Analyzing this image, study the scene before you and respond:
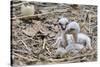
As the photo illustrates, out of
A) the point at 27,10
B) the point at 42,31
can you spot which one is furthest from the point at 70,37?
the point at 27,10

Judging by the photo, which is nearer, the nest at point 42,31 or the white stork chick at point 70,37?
the nest at point 42,31

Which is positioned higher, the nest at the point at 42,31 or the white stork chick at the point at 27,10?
the white stork chick at the point at 27,10

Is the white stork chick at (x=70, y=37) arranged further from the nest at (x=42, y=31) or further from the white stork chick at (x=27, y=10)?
the white stork chick at (x=27, y=10)

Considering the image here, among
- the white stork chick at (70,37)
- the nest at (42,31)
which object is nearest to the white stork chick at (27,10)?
the nest at (42,31)

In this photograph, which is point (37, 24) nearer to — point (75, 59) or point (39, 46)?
point (39, 46)
